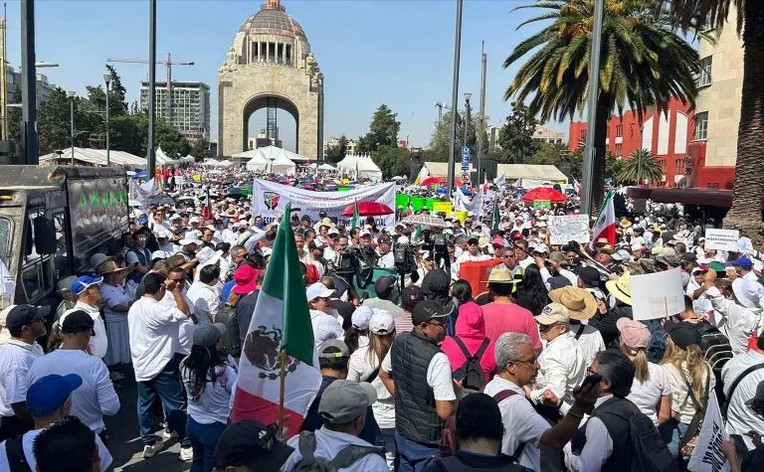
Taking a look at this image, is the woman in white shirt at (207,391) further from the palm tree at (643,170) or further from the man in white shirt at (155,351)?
the palm tree at (643,170)

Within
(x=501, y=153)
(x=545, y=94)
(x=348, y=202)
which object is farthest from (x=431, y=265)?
(x=501, y=153)

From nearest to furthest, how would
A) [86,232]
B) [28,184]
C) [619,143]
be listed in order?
1. [28,184]
2. [86,232]
3. [619,143]

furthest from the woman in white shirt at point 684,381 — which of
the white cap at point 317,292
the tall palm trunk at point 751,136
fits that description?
the tall palm trunk at point 751,136

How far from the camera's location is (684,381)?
14.8ft

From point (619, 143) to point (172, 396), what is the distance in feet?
250

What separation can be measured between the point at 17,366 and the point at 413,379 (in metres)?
2.57

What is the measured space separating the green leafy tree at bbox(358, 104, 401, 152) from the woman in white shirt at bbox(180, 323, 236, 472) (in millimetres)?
92580

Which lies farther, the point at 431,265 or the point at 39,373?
the point at 431,265

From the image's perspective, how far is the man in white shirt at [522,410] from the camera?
342cm

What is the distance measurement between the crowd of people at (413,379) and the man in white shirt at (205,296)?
2cm

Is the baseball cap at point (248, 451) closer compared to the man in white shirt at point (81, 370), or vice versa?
the baseball cap at point (248, 451)

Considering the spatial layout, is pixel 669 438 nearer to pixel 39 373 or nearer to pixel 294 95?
pixel 39 373

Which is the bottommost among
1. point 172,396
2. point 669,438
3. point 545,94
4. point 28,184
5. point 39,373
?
point 172,396

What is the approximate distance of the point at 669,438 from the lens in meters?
4.40
